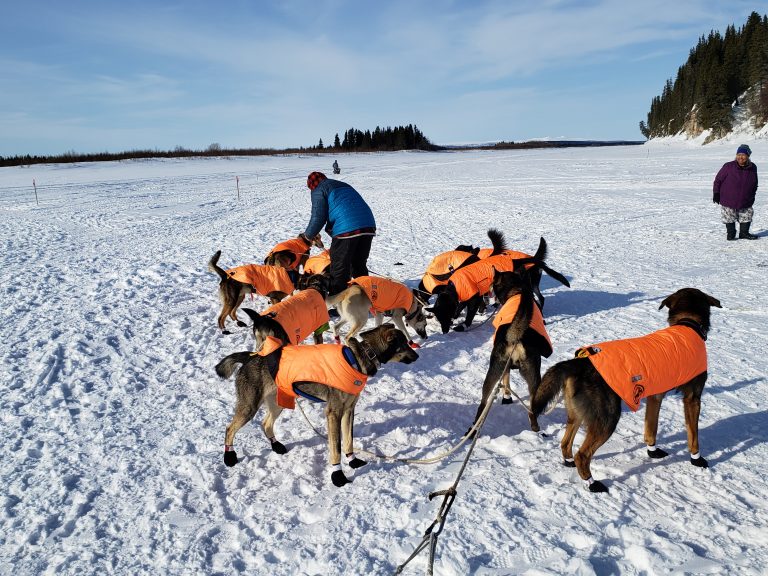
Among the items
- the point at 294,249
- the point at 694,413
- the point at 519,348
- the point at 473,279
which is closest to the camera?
the point at 694,413

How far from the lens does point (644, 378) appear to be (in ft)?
12.0

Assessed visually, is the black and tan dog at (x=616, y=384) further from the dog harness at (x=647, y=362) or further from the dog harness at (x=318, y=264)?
the dog harness at (x=318, y=264)

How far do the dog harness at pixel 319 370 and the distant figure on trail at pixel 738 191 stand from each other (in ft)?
37.9

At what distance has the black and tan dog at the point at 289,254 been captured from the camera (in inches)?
344

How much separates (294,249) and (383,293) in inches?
122

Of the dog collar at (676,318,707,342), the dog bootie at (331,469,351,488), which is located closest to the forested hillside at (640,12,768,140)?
the dog collar at (676,318,707,342)

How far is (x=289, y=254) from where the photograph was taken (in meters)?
8.89

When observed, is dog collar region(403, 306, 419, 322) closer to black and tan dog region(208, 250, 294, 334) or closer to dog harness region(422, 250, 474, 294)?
dog harness region(422, 250, 474, 294)

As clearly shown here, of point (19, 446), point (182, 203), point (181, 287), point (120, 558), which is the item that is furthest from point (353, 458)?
point (182, 203)

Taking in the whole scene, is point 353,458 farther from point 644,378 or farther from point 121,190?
point 121,190

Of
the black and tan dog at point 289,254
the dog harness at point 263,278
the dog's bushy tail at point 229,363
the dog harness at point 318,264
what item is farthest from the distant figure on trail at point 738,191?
the dog's bushy tail at point 229,363

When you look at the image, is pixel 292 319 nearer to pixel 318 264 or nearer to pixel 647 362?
pixel 318 264

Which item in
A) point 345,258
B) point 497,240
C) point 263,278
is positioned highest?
point 497,240

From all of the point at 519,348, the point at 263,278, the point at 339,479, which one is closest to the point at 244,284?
the point at 263,278
